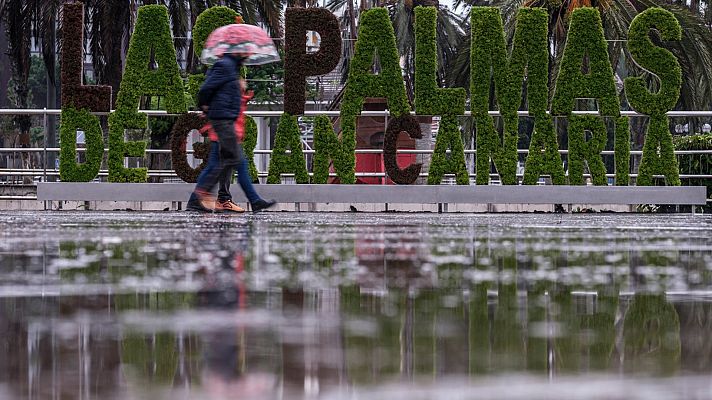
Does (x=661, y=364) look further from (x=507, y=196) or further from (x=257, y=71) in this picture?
(x=257, y=71)

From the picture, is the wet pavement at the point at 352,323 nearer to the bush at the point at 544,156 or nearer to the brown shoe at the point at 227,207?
the brown shoe at the point at 227,207

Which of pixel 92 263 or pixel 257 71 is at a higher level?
pixel 257 71

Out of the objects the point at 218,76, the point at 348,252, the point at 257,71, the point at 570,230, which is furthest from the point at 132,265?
the point at 257,71

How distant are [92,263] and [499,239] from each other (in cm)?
322

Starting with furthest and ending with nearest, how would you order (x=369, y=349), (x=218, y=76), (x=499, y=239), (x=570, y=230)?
(x=218, y=76)
(x=570, y=230)
(x=499, y=239)
(x=369, y=349)

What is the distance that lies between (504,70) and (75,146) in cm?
675

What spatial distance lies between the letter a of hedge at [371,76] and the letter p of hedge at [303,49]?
0.41 meters

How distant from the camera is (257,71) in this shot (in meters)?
45.9

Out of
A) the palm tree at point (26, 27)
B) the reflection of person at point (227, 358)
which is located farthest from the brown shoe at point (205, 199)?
the palm tree at point (26, 27)

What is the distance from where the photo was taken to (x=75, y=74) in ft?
61.7

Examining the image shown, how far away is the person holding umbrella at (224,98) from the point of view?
12.0m

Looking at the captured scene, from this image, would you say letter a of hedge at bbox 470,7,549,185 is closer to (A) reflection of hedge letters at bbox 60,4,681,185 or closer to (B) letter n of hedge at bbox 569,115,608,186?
(A) reflection of hedge letters at bbox 60,4,681,185

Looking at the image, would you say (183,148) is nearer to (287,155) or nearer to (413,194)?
(287,155)

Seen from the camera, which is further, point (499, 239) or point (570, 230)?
point (570, 230)
